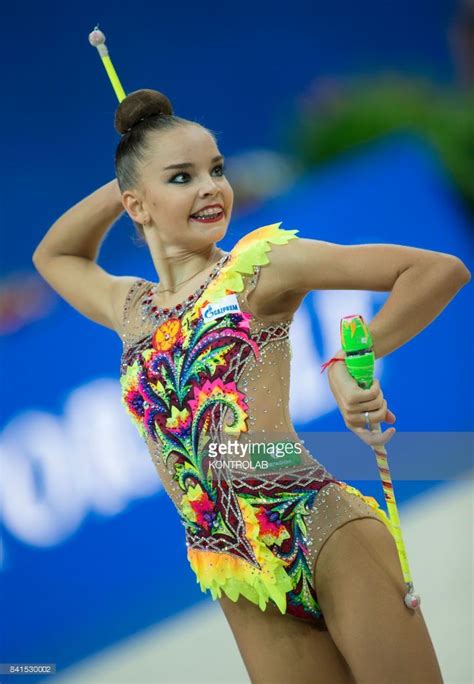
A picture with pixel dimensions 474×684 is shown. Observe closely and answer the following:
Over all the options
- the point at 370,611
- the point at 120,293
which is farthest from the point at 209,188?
the point at 370,611

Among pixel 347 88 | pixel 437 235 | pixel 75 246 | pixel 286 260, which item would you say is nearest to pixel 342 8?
pixel 347 88

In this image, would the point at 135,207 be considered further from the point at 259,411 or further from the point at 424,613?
the point at 424,613

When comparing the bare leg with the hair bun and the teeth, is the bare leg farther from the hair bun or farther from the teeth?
the hair bun

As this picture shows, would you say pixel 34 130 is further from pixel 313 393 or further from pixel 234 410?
pixel 234 410

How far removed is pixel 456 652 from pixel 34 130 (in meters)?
2.46

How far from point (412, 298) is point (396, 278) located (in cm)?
6

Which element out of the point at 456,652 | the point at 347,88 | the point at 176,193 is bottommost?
the point at 456,652

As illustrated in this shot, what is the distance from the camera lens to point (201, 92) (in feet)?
13.0

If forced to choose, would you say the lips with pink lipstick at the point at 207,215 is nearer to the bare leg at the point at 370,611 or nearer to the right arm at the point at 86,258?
the right arm at the point at 86,258

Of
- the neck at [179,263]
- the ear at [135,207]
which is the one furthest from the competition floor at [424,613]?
Result: the ear at [135,207]

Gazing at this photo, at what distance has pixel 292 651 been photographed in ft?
7.61

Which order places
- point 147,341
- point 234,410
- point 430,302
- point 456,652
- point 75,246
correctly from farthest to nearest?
point 456,652, point 75,246, point 147,341, point 234,410, point 430,302

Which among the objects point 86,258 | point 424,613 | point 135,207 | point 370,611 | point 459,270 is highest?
point 86,258

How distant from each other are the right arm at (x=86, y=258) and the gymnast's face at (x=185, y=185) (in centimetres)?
33
